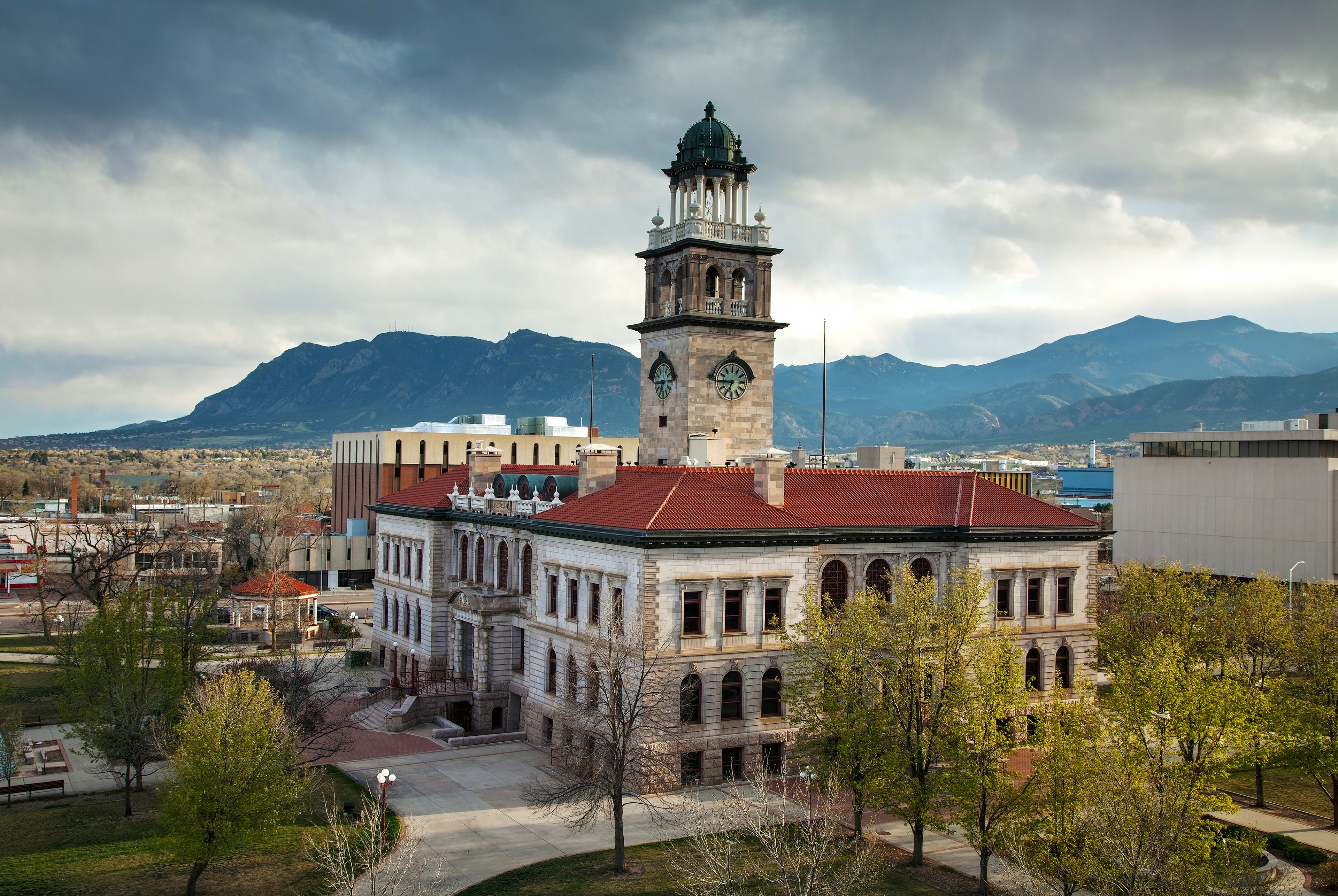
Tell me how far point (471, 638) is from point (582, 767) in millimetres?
21534

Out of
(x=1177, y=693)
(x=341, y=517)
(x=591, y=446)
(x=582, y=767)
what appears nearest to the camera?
(x=1177, y=693)

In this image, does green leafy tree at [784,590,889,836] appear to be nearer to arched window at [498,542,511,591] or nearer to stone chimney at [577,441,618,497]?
stone chimney at [577,441,618,497]

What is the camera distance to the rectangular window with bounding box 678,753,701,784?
148 ft

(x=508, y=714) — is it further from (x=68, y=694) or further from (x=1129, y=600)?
(x=1129, y=600)

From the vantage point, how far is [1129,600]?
2138 inches

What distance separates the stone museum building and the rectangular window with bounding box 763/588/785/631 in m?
0.08

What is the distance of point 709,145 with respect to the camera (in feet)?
198

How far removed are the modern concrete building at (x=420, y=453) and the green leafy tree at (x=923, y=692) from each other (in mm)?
75827

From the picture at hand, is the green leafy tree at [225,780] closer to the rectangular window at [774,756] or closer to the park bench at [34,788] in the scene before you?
the park bench at [34,788]

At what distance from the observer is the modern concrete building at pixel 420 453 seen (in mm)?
120000

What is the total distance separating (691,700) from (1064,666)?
2074cm

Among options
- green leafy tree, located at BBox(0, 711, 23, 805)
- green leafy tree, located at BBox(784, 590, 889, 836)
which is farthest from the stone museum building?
green leafy tree, located at BBox(0, 711, 23, 805)

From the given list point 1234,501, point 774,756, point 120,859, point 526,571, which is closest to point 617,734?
point 774,756

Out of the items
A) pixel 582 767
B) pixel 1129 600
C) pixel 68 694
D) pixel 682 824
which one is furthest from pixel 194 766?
pixel 1129 600
